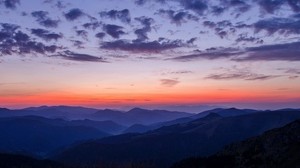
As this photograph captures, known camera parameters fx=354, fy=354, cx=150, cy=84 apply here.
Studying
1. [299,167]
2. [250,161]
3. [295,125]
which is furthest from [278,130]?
[299,167]

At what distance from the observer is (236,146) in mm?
169875

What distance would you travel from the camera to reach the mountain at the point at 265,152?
414 ft

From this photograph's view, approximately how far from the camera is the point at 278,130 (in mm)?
163000

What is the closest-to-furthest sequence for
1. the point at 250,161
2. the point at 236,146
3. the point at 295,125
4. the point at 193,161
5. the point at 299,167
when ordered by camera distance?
the point at 299,167 < the point at 250,161 < the point at 295,125 < the point at 236,146 < the point at 193,161

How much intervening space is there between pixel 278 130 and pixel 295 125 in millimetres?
7765

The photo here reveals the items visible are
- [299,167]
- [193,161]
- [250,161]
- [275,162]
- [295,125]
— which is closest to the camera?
[299,167]

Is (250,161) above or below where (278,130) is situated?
below

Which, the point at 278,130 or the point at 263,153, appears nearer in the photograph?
the point at 263,153

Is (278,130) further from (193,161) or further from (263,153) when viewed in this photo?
(193,161)

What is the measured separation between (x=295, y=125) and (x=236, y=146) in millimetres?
28487

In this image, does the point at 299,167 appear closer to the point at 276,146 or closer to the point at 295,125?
the point at 276,146

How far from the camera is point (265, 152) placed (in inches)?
5600

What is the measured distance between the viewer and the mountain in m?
126

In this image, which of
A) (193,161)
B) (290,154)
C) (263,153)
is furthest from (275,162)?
(193,161)
